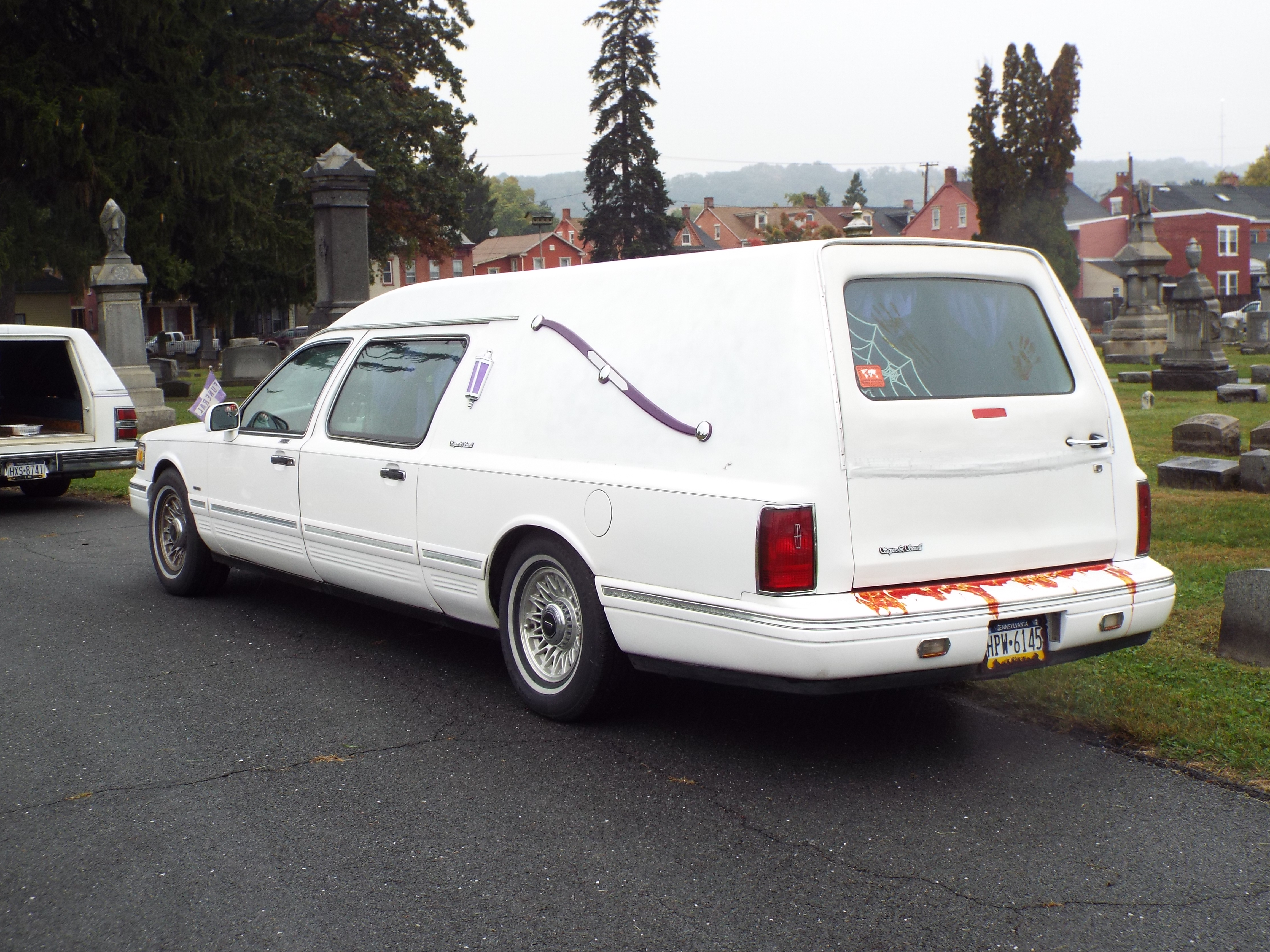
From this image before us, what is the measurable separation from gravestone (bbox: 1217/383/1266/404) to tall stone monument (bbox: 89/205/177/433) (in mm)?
16454

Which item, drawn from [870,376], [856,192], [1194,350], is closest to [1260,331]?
[1194,350]

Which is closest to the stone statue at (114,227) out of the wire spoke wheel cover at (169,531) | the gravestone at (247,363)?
the gravestone at (247,363)

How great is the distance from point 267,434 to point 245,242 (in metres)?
24.7

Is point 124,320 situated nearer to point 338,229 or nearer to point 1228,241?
point 338,229

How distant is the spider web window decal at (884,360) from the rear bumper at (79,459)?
28.6 ft

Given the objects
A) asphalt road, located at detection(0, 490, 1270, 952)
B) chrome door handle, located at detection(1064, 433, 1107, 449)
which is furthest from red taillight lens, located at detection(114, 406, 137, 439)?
chrome door handle, located at detection(1064, 433, 1107, 449)

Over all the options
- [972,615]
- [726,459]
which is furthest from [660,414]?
[972,615]

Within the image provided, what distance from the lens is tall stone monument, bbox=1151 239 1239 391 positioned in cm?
2231

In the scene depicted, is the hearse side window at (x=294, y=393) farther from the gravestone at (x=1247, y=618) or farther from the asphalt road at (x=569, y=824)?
the gravestone at (x=1247, y=618)

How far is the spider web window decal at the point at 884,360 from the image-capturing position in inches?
172

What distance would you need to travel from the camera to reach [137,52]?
2488 cm

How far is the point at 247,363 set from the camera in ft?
97.1

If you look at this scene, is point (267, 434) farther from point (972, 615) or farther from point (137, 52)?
point (137, 52)

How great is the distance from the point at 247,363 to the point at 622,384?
1045 inches
